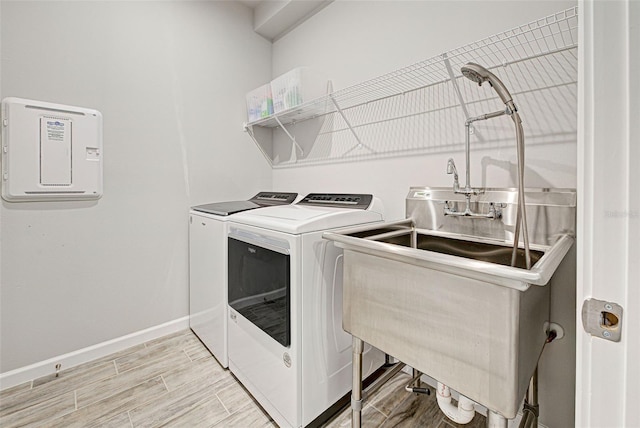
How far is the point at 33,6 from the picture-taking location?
164 centimetres

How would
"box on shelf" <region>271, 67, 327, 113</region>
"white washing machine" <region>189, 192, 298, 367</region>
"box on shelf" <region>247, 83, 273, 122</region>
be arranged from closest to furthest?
"white washing machine" <region>189, 192, 298, 367</region> → "box on shelf" <region>271, 67, 327, 113</region> → "box on shelf" <region>247, 83, 273, 122</region>

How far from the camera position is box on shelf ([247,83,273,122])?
7.80 feet

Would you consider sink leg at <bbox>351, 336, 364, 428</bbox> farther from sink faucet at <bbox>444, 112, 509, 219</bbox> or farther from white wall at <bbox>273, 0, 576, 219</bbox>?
white wall at <bbox>273, 0, 576, 219</bbox>

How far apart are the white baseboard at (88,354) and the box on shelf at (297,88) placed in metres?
1.95

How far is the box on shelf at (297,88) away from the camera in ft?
6.78

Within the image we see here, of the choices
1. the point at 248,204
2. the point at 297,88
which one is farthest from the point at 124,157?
the point at 297,88

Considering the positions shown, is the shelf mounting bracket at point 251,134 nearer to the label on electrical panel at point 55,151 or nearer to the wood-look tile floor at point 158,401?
the label on electrical panel at point 55,151

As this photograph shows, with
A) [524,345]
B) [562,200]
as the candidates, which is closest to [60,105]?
[524,345]

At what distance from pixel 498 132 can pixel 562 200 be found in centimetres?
45

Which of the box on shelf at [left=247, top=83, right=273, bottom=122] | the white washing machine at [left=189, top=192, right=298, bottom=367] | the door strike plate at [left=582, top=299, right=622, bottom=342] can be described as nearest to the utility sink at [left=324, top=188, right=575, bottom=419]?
the door strike plate at [left=582, top=299, right=622, bottom=342]

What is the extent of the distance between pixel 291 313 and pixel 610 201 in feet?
3.73

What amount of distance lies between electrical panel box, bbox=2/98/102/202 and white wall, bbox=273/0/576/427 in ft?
4.85

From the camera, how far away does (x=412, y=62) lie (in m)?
1.73

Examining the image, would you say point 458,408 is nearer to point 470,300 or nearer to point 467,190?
point 470,300
